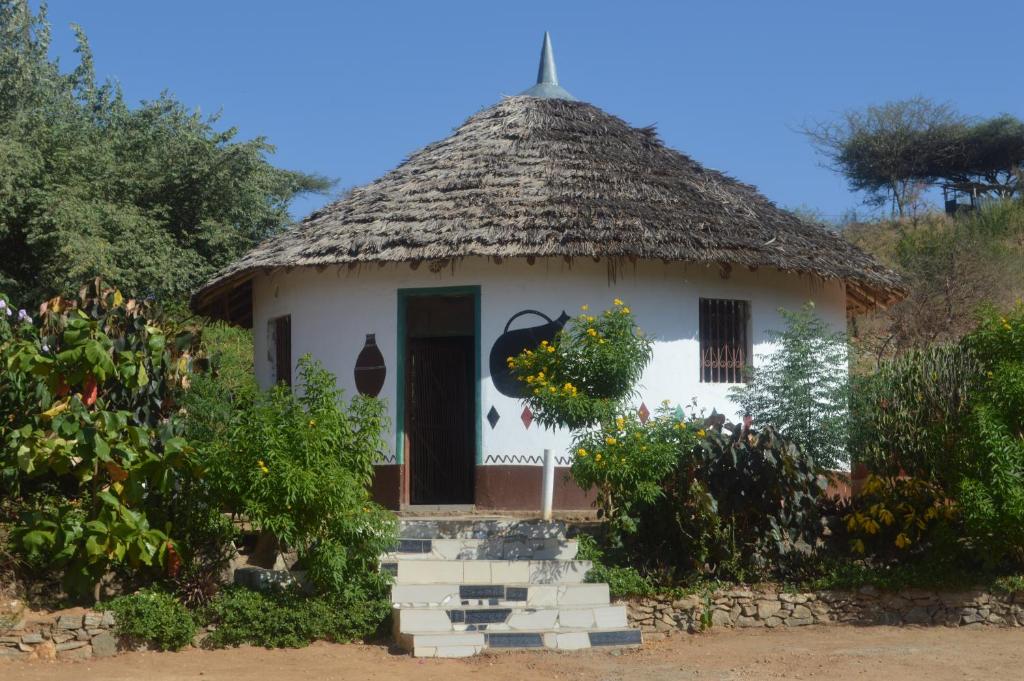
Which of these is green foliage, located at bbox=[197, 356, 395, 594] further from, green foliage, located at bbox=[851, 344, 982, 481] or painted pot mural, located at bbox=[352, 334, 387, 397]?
green foliage, located at bbox=[851, 344, 982, 481]

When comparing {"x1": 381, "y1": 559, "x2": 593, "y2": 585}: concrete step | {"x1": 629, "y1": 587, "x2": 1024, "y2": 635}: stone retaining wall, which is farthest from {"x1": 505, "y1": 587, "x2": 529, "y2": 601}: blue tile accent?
{"x1": 629, "y1": 587, "x2": 1024, "y2": 635}: stone retaining wall

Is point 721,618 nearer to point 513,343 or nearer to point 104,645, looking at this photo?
point 513,343

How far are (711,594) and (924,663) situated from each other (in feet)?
6.39

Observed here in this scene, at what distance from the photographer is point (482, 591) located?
32.5ft

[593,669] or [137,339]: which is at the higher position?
[137,339]

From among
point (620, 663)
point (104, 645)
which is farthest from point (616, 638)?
point (104, 645)

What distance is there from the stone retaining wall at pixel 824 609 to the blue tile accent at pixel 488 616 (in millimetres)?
1198

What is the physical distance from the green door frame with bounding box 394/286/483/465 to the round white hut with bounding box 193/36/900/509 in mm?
15

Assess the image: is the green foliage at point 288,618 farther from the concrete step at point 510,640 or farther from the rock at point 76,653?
the rock at point 76,653

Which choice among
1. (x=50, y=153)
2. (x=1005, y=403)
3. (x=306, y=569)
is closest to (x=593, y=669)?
(x=306, y=569)

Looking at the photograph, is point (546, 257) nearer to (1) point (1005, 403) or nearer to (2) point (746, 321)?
(2) point (746, 321)

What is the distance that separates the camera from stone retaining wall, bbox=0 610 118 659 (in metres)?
9.04

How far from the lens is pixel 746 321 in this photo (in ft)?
43.7

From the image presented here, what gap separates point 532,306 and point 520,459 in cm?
160
